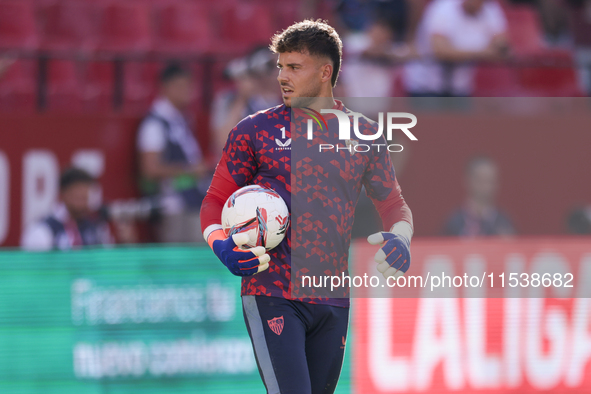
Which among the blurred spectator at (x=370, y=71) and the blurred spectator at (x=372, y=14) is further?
the blurred spectator at (x=372, y=14)

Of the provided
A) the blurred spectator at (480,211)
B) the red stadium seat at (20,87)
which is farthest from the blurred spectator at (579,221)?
the red stadium seat at (20,87)

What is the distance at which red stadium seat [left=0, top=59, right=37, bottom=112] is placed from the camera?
7.70 m

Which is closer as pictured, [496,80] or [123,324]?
[123,324]

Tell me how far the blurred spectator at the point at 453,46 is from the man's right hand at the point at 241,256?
449 cm

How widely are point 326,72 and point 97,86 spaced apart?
17.0 feet

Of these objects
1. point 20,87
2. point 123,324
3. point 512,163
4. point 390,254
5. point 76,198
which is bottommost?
point 123,324

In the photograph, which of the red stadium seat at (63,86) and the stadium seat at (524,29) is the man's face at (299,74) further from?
the stadium seat at (524,29)

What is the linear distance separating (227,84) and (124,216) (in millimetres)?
1864

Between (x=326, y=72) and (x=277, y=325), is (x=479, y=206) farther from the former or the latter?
(x=277, y=325)

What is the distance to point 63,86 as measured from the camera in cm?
809

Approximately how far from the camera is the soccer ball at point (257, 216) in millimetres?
3318

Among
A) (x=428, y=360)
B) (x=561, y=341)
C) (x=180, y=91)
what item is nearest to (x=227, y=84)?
(x=180, y=91)

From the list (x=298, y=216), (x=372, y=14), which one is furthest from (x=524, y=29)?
(x=298, y=216)

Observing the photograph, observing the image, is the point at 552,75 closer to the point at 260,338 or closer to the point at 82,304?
the point at 82,304
